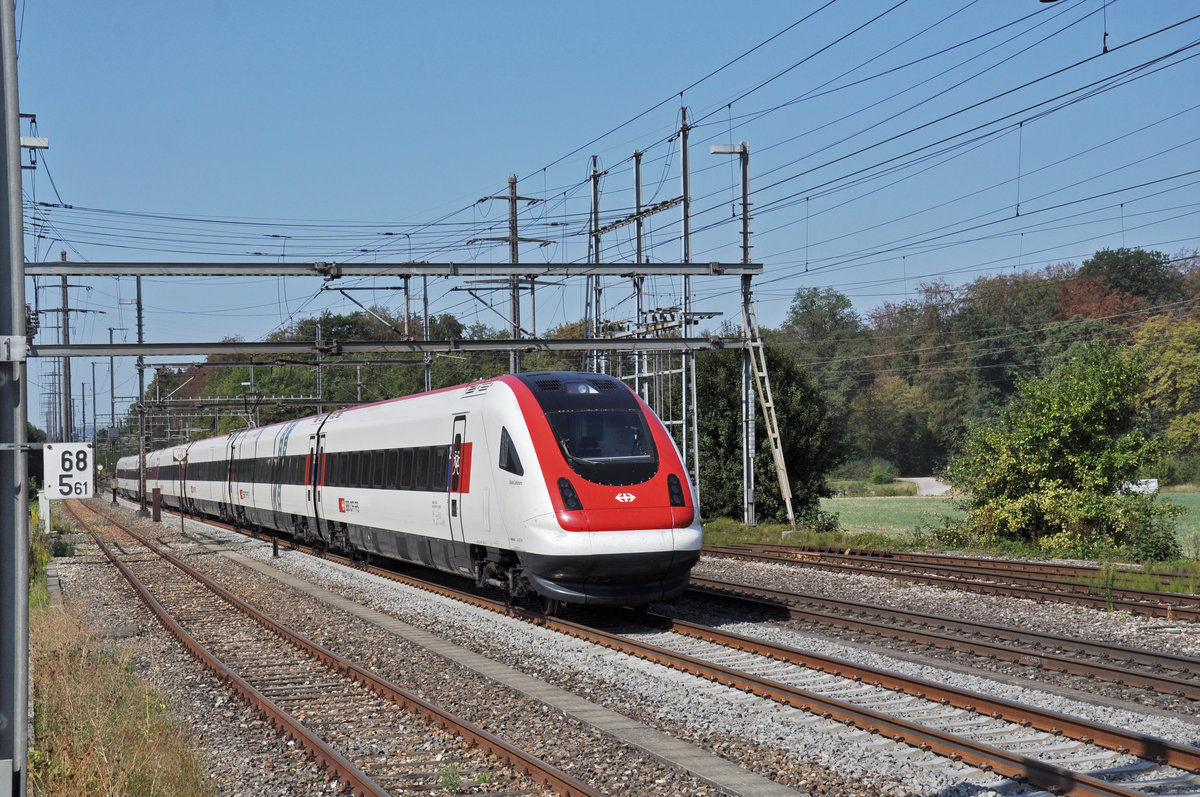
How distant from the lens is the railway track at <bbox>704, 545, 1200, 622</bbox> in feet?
45.8

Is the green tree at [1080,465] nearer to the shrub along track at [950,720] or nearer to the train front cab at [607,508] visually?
the train front cab at [607,508]

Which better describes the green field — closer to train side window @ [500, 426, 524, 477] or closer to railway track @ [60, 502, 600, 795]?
train side window @ [500, 426, 524, 477]

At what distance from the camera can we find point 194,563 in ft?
82.0

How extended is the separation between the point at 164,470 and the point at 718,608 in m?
45.9

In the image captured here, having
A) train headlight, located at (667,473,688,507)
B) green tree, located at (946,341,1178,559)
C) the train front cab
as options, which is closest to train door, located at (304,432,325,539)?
the train front cab

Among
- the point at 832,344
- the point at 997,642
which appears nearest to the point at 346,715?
the point at 997,642

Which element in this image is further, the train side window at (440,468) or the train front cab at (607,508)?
the train side window at (440,468)

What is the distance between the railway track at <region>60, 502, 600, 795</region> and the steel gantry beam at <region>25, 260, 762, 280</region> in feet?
28.0

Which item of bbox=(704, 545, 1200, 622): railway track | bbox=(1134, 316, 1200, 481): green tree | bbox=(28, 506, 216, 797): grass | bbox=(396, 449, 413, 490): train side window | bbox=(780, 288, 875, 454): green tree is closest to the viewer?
bbox=(28, 506, 216, 797): grass

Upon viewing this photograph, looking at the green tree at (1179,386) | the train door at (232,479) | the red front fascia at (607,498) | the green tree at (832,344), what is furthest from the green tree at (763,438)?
the green tree at (832,344)

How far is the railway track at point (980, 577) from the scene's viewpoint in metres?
13.9

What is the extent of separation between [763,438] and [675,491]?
20905 millimetres

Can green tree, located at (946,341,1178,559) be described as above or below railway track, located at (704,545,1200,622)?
above

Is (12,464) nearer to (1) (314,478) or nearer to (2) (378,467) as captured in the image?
(2) (378,467)
